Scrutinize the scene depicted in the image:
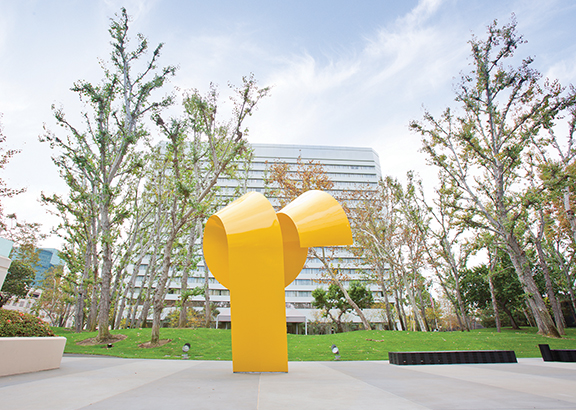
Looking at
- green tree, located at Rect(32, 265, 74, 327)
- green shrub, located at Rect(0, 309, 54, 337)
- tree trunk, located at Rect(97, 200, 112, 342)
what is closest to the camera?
green shrub, located at Rect(0, 309, 54, 337)

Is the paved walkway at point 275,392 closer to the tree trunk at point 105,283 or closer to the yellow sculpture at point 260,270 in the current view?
the yellow sculpture at point 260,270

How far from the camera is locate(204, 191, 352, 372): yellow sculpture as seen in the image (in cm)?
615

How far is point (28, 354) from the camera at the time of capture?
20.5 feet

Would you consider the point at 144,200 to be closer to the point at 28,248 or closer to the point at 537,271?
the point at 28,248

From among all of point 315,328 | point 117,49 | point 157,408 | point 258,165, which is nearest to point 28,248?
point 117,49

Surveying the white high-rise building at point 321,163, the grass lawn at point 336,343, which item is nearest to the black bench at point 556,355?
the grass lawn at point 336,343

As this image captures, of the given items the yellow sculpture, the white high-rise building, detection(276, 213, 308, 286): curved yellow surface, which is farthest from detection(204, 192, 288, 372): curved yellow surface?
the white high-rise building

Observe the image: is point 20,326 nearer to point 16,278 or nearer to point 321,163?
point 16,278

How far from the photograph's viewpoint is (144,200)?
21.1 m

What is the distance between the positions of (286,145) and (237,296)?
190 ft

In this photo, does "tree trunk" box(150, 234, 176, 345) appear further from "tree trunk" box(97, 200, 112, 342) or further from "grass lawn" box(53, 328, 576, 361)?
"tree trunk" box(97, 200, 112, 342)

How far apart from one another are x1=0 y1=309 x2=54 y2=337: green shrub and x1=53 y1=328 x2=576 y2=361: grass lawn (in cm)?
429

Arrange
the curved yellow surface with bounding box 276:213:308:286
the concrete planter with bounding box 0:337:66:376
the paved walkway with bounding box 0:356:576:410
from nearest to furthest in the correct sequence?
the paved walkway with bounding box 0:356:576:410, the concrete planter with bounding box 0:337:66:376, the curved yellow surface with bounding box 276:213:308:286

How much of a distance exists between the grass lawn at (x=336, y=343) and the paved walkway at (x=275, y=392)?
223 inches
